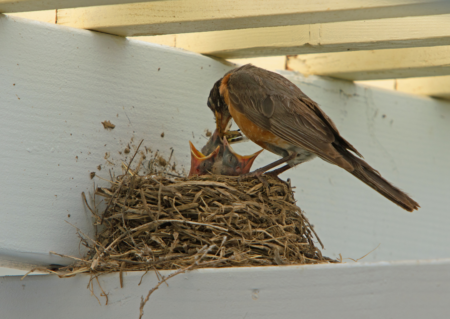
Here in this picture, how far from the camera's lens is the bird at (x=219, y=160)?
344cm

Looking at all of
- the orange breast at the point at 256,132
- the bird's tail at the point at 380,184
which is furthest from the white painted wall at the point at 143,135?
the bird's tail at the point at 380,184

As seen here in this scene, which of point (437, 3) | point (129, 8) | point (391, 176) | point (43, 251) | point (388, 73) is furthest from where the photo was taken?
point (391, 176)

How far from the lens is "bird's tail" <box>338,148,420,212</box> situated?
10.00ft

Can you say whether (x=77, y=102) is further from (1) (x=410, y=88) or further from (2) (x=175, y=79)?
(1) (x=410, y=88)

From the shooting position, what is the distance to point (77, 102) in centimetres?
316

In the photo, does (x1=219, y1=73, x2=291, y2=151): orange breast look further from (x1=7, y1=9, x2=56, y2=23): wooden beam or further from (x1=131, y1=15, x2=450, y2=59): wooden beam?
(x1=7, y1=9, x2=56, y2=23): wooden beam

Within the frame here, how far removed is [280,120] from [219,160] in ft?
1.50

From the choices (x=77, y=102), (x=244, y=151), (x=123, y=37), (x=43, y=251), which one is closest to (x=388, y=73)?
(x=244, y=151)

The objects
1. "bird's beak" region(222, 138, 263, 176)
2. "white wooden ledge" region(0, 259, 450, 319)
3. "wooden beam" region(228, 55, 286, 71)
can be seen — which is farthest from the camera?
"wooden beam" region(228, 55, 286, 71)

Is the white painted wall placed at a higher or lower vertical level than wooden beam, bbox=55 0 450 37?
lower

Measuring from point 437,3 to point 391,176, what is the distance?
1.90 meters

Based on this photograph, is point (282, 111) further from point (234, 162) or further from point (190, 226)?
point (190, 226)

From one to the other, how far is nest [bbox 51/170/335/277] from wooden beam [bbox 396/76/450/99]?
174 cm

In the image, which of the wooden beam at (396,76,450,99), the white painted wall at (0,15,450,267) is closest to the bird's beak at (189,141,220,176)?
the white painted wall at (0,15,450,267)
